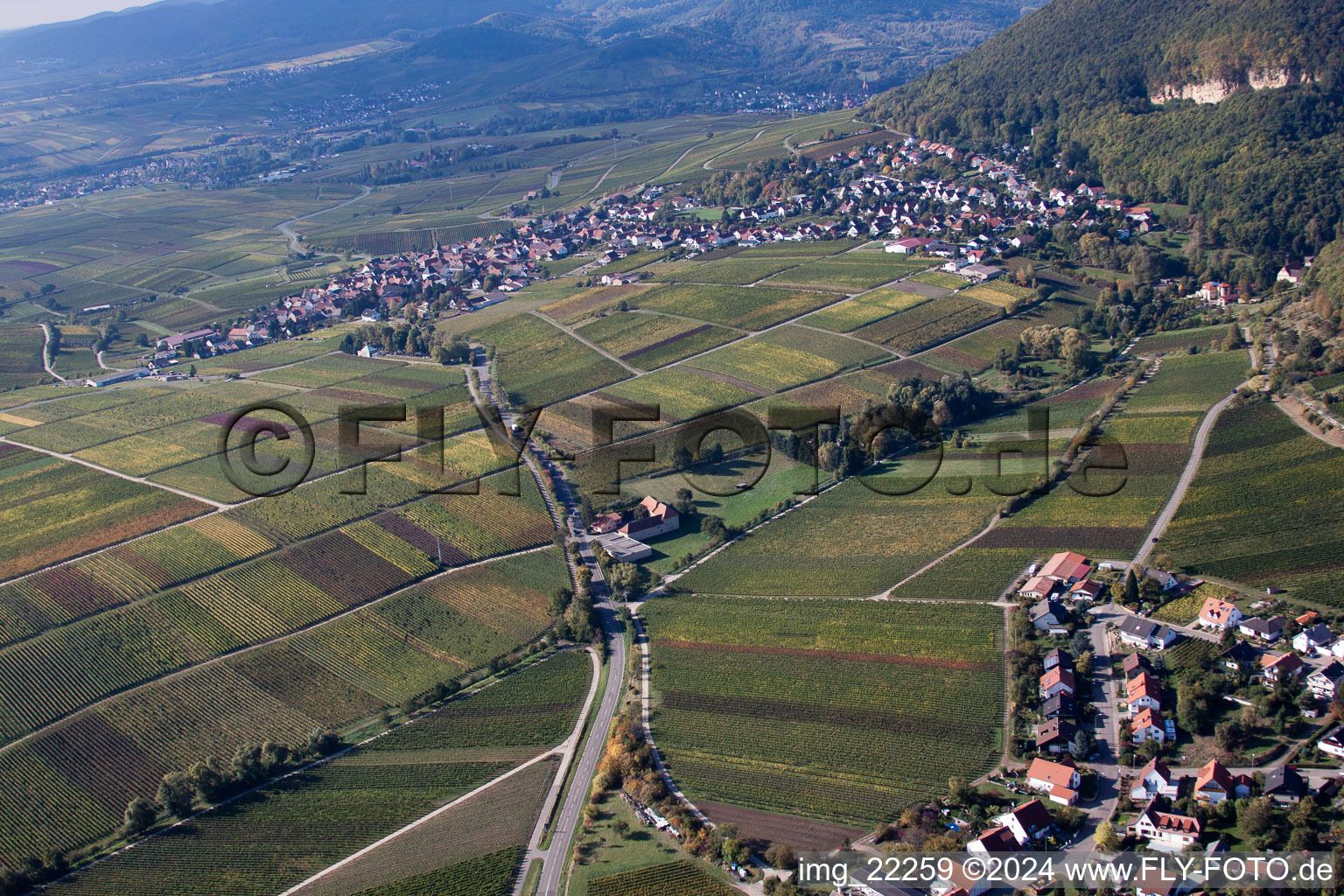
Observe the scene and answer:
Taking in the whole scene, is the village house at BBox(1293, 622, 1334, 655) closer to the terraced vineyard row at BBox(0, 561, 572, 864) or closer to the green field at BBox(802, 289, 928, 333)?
the terraced vineyard row at BBox(0, 561, 572, 864)

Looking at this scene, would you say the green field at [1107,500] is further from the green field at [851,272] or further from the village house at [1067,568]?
the green field at [851,272]

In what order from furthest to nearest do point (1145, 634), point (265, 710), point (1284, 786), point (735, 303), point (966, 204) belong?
point (966, 204)
point (735, 303)
point (265, 710)
point (1145, 634)
point (1284, 786)

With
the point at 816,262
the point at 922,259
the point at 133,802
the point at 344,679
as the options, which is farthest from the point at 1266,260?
the point at 133,802

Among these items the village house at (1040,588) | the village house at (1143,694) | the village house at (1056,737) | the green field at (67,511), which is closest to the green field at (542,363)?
the green field at (67,511)

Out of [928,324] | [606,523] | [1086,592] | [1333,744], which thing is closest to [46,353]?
[606,523]

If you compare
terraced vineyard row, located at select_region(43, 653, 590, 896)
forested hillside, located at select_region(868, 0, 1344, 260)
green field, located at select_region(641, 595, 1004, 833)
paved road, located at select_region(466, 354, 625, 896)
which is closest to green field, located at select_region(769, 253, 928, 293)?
forested hillside, located at select_region(868, 0, 1344, 260)

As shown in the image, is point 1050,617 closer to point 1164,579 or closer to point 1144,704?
point 1164,579
